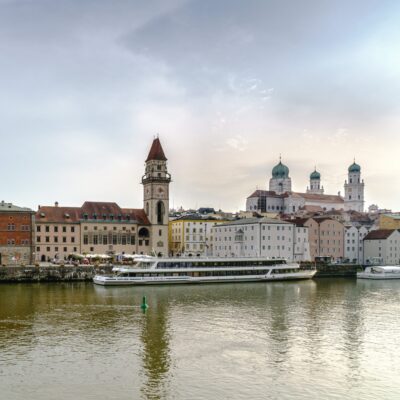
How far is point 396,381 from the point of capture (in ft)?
94.1

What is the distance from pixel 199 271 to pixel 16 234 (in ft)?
110

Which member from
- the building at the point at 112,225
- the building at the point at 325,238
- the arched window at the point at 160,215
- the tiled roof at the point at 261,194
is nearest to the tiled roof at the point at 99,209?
the building at the point at 112,225

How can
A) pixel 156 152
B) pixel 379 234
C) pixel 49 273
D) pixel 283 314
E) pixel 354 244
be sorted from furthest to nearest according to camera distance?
pixel 354 244, pixel 379 234, pixel 156 152, pixel 49 273, pixel 283 314

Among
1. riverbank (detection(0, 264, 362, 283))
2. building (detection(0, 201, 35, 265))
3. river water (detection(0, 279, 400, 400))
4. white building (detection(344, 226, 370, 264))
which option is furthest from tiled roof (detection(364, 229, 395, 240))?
building (detection(0, 201, 35, 265))

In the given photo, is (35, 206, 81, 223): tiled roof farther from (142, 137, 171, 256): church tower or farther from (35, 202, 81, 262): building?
(142, 137, 171, 256): church tower

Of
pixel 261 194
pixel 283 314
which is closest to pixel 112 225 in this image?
pixel 283 314

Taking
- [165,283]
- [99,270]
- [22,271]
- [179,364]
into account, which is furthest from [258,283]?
[179,364]

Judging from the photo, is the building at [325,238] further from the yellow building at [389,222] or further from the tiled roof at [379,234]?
the yellow building at [389,222]

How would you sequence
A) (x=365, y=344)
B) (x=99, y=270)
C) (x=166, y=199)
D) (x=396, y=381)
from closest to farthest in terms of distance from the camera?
(x=396, y=381), (x=365, y=344), (x=99, y=270), (x=166, y=199)

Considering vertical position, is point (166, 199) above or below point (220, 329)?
above

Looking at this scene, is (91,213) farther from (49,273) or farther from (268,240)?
(268,240)

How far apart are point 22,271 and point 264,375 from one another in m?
62.2

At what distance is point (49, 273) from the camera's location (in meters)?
84.7

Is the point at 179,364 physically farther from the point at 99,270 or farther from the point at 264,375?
the point at 99,270
